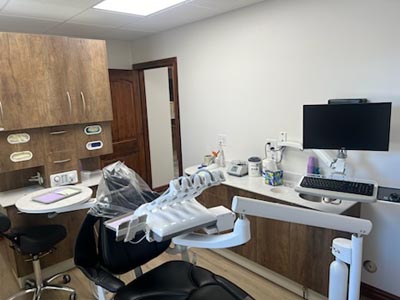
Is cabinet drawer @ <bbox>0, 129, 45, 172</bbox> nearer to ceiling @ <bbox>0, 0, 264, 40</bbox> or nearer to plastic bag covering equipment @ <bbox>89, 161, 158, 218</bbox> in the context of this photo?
ceiling @ <bbox>0, 0, 264, 40</bbox>

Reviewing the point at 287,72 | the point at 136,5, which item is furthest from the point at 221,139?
the point at 136,5

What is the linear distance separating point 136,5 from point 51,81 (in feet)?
3.34

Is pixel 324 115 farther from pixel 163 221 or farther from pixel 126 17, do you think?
pixel 126 17

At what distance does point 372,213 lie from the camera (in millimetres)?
2309

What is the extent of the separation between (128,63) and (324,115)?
125 inches

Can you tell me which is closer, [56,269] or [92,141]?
[56,269]

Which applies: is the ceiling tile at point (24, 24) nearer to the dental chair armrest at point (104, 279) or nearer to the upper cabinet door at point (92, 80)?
the upper cabinet door at point (92, 80)

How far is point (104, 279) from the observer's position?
151 centimetres

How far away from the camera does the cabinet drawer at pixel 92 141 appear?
2.96 metres

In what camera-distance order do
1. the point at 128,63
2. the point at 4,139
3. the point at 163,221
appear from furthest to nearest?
1. the point at 128,63
2. the point at 4,139
3. the point at 163,221

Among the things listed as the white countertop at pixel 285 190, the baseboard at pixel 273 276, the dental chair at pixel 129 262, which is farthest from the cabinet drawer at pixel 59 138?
the baseboard at pixel 273 276

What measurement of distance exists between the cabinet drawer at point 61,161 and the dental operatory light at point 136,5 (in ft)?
4.50

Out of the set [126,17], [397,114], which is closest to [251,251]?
[397,114]

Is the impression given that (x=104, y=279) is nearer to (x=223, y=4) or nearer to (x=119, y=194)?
(x=119, y=194)
